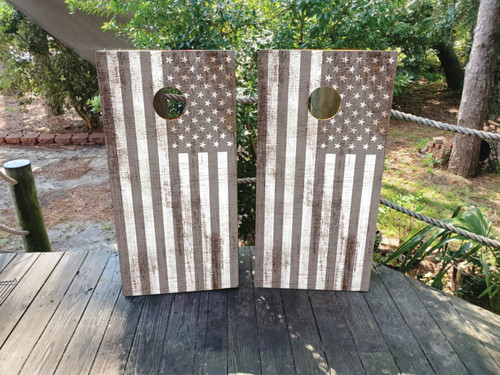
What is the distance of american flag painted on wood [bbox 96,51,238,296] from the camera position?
176 centimetres

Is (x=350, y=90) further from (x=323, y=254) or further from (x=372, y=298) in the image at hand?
(x=372, y=298)

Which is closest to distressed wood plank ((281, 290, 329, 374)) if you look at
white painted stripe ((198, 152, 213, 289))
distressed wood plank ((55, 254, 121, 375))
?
white painted stripe ((198, 152, 213, 289))

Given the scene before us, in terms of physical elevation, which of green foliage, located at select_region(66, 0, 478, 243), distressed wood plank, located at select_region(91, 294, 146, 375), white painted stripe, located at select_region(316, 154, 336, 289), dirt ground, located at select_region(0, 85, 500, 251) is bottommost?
dirt ground, located at select_region(0, 85, 500, 251)

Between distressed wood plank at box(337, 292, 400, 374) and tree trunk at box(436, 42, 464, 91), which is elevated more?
tree trunk at box(436, 42, 464, 91)

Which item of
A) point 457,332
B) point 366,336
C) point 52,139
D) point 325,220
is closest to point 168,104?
point 325,220

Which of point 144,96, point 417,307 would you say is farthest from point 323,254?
point 144,96

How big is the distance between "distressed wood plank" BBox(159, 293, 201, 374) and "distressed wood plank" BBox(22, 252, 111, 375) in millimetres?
426

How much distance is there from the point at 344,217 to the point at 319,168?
10.7 inches

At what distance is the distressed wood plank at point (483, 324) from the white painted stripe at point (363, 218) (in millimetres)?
463

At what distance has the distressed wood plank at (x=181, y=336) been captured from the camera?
1.64m

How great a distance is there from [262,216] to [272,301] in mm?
418

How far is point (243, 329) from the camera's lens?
1.84 metres

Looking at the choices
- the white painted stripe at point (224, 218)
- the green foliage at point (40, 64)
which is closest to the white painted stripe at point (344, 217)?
the white painted stripe at point (224, 218)

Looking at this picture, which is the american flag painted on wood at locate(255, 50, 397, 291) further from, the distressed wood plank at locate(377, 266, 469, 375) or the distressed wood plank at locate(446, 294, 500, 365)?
the distressed wood plank at locate(446, 294, 500, 365)
